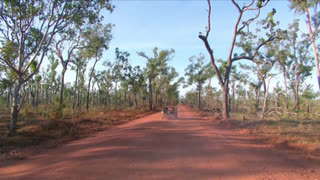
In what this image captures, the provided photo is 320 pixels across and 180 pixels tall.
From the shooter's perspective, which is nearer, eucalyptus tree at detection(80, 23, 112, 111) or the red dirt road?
the red dirt road

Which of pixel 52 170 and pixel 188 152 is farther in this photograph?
pixel 188 152

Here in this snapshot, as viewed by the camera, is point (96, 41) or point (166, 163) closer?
point (166, 163)

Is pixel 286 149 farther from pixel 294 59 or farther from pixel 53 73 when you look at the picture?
pixel 53 73

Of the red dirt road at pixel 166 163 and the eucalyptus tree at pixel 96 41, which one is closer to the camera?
the red dirt road at pixel 166 163

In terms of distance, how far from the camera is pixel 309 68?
108 feet

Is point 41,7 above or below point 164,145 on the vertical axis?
above

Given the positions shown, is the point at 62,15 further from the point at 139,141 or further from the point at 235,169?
the point at 235,169

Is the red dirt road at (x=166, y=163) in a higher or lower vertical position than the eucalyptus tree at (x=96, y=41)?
lower

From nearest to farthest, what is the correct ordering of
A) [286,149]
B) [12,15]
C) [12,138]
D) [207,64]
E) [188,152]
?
[188,152], [286,149], [12,138], [12,15], [207,64]

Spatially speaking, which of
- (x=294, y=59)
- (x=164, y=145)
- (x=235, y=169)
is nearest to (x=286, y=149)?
(x=235, y=169)

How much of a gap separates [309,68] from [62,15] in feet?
113

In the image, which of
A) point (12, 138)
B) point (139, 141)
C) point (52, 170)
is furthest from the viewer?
point (12, 138)

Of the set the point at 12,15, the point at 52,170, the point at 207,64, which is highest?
the point at 207,64

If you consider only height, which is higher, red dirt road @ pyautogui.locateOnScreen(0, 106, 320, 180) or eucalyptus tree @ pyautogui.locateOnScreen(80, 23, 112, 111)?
eucalyptus tree @ pyautogui.locateOnScreen(80, 23, 112, 111)
